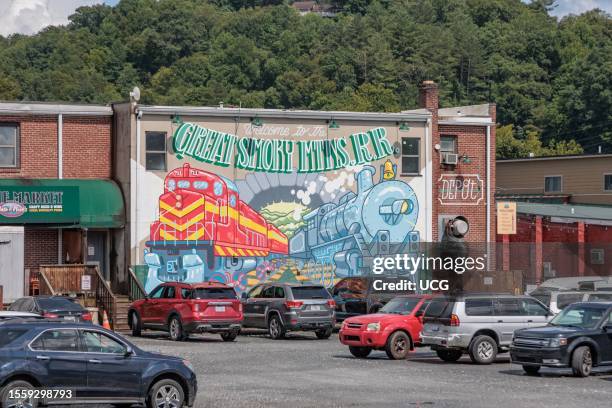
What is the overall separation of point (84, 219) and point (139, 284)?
9.90 feet

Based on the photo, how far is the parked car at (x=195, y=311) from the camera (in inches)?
1347

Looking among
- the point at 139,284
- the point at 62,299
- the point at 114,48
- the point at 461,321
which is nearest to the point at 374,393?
the point at 461,321

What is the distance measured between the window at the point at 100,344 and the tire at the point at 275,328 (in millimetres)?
17537

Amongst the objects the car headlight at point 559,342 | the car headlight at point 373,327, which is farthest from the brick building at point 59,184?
the car headlight at point 559,342

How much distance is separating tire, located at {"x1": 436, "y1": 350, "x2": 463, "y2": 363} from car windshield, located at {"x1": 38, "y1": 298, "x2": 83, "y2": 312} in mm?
10741

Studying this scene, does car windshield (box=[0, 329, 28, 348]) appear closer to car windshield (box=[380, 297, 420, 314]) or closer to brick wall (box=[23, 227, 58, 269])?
car windshield (box=[380, 297, 420, 314])

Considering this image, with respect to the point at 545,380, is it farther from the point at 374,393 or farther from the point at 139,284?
the point at 139,284

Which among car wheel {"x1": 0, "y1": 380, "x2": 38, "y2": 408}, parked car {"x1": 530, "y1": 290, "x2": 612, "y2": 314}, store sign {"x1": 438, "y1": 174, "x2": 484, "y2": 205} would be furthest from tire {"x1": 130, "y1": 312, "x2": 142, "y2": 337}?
car wheel {"x1": 0, "y1": 380, "x2": 38, "y2": 408}

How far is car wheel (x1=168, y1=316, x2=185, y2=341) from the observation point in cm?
3466

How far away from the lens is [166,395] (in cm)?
1864

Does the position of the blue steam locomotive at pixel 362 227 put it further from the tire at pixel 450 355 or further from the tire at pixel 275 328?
the tire at pixel 450 355

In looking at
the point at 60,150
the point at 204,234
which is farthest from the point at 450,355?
the point at 60,150

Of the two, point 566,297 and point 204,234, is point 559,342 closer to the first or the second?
point 566,297

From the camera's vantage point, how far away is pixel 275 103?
152m
